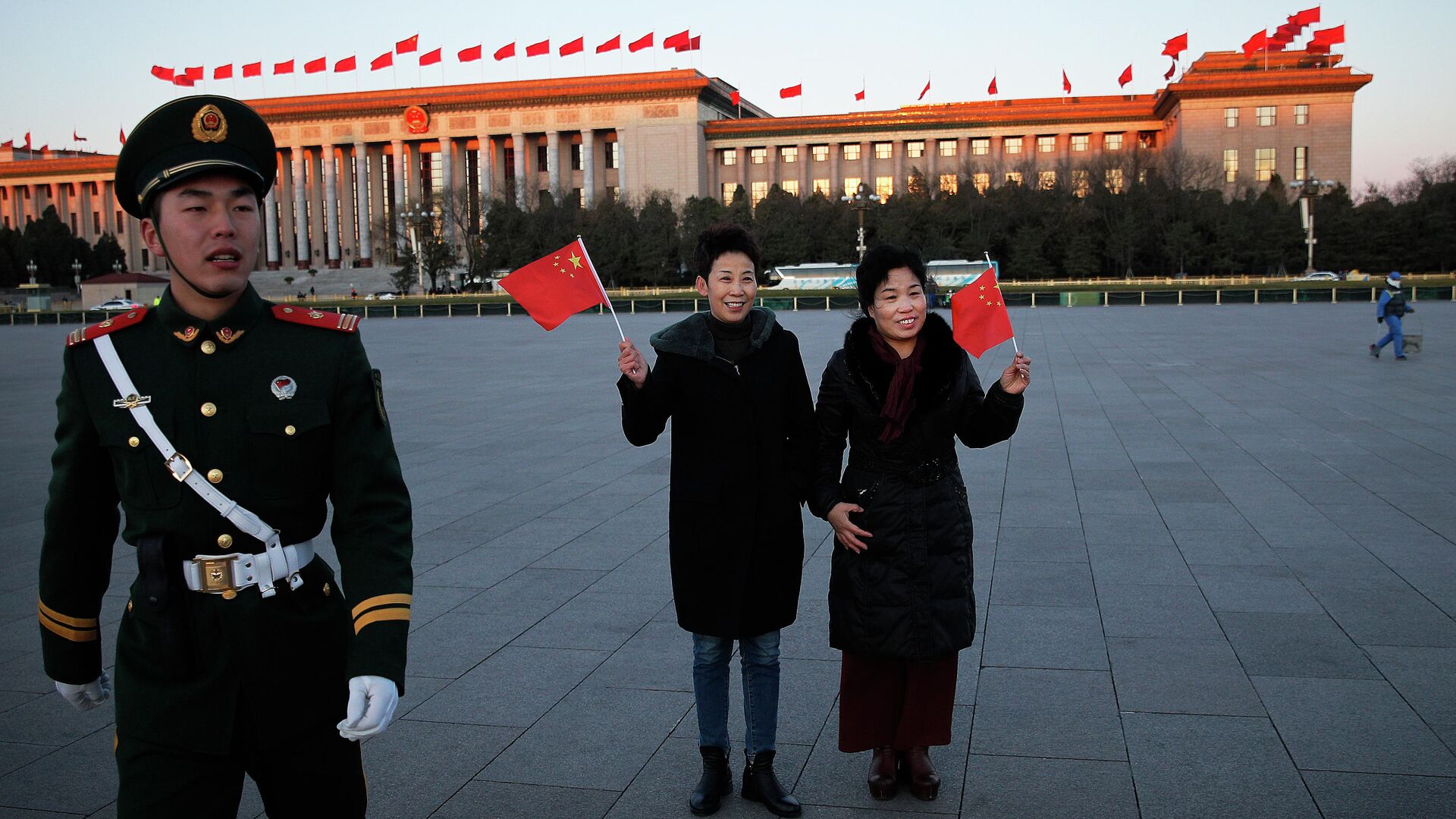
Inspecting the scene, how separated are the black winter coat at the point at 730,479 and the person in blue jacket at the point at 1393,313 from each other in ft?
51.7

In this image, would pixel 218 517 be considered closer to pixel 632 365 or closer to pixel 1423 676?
pixel 632 365

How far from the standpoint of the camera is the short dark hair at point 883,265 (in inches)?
133

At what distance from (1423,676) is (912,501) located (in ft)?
7.91

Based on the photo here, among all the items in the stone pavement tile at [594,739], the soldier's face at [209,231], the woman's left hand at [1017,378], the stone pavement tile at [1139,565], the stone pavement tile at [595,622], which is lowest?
the stone pavement tile at [594,739]

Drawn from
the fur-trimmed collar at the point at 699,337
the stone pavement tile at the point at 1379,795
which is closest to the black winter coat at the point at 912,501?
the fur-trimmed collar at the point at 699,337

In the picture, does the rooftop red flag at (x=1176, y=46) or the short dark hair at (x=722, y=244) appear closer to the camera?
the short dark hair at (x=722, y=244)

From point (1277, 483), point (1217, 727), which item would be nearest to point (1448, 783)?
point (1217, 727)

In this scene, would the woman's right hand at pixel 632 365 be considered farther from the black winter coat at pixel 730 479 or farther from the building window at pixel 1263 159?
the building window at pixel 1263 159

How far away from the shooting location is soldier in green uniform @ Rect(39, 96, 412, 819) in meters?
2.13

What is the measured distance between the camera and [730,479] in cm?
333

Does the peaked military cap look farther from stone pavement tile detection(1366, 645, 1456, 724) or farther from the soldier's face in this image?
stone pavement tile detection(1366, 645, 1456, 724)

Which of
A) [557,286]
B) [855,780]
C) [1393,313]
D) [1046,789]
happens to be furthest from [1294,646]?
[1393,313]

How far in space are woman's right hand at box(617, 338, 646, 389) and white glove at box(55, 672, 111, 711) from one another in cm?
148

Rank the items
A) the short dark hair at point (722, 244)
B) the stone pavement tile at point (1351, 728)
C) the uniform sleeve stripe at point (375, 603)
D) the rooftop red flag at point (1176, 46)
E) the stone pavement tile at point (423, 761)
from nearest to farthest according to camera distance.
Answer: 1. the uniform sleeve stripe at point (375, 603)
2. the short dark hair at point (722, 244)
3. the stone pavement tile at point (423, 761)
4. the stone pavement tile at point (1351, 728)
5. the rooftop red flag at point (1176, 46)
